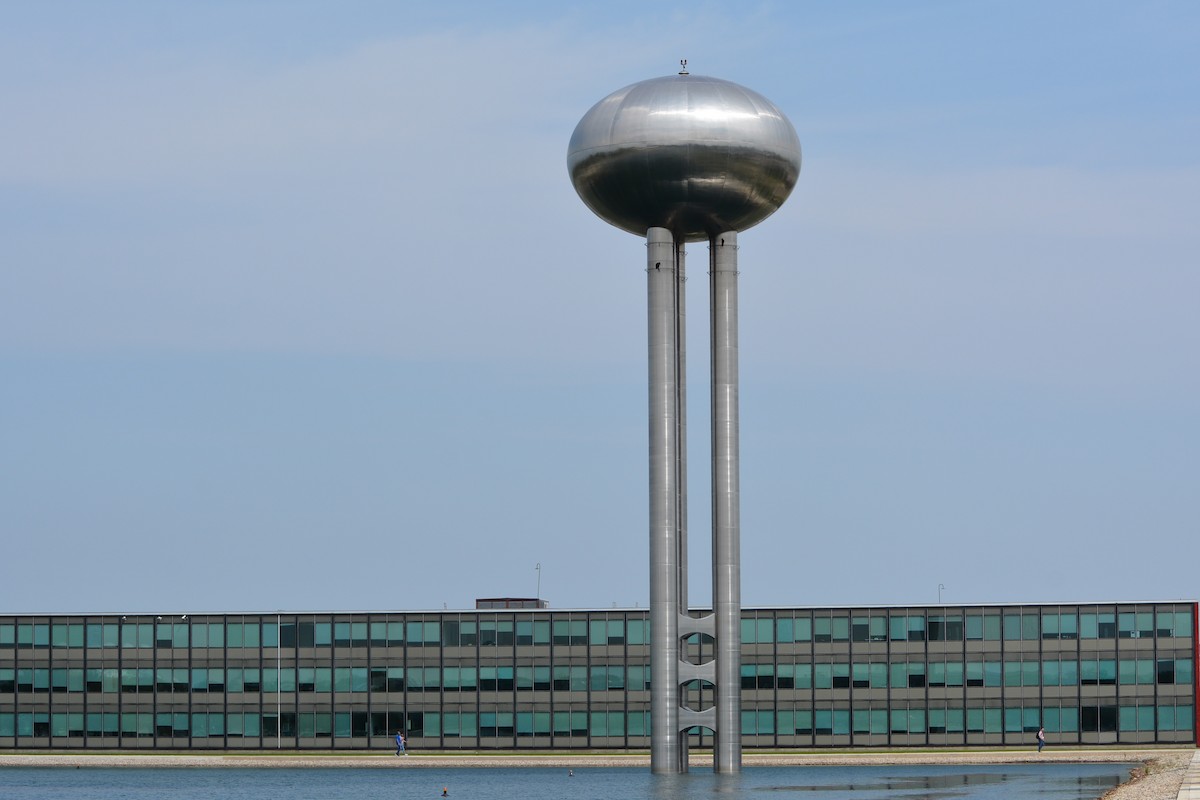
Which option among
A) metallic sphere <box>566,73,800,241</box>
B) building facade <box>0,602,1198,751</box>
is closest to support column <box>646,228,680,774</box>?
metallic sphere <box>566,73,800,241</box>

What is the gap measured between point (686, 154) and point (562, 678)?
4144cm

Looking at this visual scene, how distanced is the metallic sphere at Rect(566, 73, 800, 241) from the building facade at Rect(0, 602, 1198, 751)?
34.9 metres

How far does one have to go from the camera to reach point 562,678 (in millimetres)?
106500

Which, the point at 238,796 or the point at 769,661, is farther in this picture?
the point at 769,661

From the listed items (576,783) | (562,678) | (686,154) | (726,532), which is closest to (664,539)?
(726,532)

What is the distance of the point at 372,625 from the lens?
108 meters

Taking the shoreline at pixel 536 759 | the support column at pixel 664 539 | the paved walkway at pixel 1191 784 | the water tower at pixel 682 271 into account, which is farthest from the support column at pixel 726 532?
the paved walkway at pixel 1191 784

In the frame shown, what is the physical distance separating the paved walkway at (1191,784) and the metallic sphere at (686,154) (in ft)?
91.5

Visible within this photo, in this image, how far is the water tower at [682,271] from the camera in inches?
2943

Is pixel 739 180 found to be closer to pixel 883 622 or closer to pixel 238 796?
pixel 238 796

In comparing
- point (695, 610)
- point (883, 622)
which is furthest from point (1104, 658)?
point (695, 610)

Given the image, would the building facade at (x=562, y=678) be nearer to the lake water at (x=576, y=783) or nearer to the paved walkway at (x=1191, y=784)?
the lake water at (x=576, y=783)

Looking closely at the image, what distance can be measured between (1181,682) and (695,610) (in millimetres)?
27157

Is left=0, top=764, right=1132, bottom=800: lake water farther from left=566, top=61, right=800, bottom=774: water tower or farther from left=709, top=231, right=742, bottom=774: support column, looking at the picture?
left=566, top=61, right=800, bottom=774: water tower
